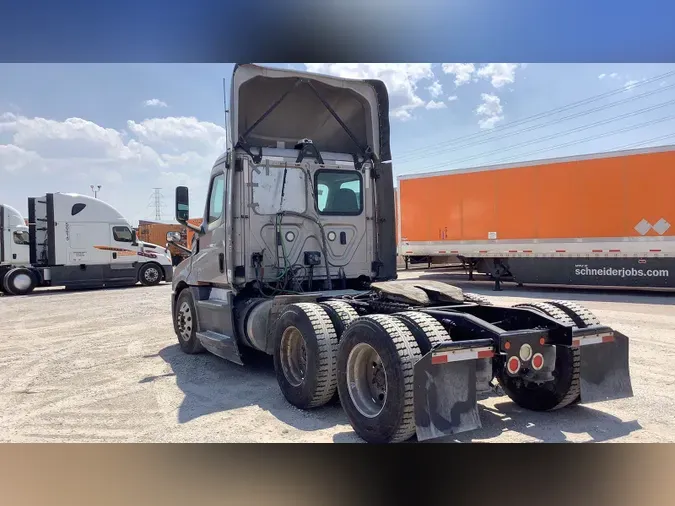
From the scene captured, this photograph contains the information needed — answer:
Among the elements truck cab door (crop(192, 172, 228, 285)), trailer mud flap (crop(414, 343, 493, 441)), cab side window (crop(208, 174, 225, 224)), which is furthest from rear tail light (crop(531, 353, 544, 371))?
cab side window (crop(208, 174, 225, 224))

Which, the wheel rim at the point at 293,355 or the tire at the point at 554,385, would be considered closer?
the tire at the point at 554,385

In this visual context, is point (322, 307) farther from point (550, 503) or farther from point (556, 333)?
point (550, 503)

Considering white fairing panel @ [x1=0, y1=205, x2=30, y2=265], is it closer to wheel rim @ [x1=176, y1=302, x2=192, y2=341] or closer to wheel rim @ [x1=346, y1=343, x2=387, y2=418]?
wheel rim @ [x1=176, y1=302, x2=192, y2=341]

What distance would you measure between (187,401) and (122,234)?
15453 mm

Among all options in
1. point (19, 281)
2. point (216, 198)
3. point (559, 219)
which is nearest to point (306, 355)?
point (216, 198)

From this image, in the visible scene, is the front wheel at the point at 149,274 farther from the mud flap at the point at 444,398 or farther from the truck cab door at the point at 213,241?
the mud flap at the point at 444,398

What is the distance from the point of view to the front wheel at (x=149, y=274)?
19.8 metres

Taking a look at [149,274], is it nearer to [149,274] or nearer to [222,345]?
[149,274]

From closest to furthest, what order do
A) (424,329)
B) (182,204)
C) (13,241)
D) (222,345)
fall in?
(424,329) < (222,345) < (182,204) < (13,241)

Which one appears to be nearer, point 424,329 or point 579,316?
point 424,329

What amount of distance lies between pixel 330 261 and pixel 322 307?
5.94 feet

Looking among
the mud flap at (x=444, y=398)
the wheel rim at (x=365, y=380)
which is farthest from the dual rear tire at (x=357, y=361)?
the mud flap at (x=444, y=398)

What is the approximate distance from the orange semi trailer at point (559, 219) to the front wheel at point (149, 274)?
9735 mm

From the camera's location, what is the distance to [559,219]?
47.3ft
